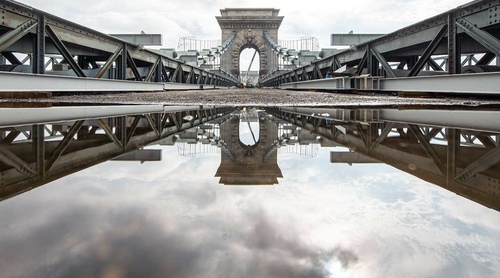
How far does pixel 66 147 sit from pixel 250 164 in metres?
0.99

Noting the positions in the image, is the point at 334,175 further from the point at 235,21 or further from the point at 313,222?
the point at 235,21

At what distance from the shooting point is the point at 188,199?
924mm

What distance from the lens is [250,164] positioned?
1.45 m

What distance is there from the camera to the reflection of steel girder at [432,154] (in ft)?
3.49

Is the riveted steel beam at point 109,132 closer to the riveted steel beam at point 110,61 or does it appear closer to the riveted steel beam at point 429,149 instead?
the riveted steel beam at point 429,149

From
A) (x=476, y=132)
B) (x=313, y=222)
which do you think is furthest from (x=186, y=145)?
(x=476, y=132)

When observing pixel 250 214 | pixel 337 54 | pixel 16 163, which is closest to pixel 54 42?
pixel 16 163

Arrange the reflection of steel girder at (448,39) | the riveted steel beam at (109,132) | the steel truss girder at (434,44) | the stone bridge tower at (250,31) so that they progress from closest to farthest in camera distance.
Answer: the riveted steel beam at (109,132), the reflection of steel girder at (448,39), the steel truss girder at (434,44), the stone bridge tower at (250,31)

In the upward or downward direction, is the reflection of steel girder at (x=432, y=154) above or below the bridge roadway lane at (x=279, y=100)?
below

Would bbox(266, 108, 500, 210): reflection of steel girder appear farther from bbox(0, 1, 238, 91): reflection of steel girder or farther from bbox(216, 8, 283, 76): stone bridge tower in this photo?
bbox(216, 8, 283, 76): stone bridge tower

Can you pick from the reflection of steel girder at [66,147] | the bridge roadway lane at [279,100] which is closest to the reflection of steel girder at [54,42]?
the bridge roadway lane at [279,100]

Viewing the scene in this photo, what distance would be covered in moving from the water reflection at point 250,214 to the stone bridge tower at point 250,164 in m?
0.01

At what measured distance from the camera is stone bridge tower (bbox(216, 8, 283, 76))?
4719cm

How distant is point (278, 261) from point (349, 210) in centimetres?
33
